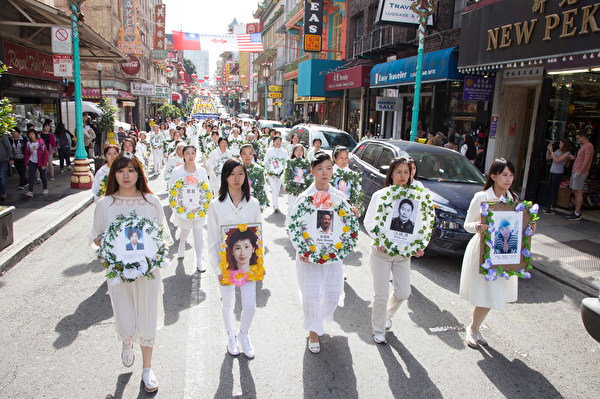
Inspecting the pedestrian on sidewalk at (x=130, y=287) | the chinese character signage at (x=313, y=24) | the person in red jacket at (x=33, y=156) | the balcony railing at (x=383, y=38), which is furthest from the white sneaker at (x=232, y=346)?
the chinese character signage at (x=313, y=24)

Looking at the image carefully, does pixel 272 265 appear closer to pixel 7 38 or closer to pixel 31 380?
pixel 31 380

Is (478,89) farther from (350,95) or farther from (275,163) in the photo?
→ (350,95)

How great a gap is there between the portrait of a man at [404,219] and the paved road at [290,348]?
1223 millimetres

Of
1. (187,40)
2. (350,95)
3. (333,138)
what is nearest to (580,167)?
(333,138)

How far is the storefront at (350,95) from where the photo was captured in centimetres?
1991

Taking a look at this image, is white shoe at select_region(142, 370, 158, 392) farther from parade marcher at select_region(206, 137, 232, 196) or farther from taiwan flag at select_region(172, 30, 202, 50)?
taiwan flag at select_region(172, 30, 202, 50)

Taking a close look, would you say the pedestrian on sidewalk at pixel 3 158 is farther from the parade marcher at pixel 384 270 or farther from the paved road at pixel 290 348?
the parade marcher at pixel 384 270

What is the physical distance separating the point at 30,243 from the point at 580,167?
11167mm

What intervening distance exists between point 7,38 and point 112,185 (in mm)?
14921

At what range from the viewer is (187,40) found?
23.7 metres

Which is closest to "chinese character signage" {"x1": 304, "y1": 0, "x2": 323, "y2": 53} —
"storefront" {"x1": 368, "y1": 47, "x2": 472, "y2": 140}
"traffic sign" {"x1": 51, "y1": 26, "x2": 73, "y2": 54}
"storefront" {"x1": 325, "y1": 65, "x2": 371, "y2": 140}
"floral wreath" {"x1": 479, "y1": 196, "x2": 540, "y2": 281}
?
"storefront" {"x1": 325, "y1": 65, "x2": 371, "y2": 140}

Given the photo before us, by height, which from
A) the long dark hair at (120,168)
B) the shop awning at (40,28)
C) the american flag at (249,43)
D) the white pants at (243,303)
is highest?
the american flag at (249,43)

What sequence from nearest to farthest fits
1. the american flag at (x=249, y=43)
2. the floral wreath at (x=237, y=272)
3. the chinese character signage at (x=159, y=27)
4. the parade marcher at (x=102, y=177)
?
the floral wreath at (x=237, y=272)
the parade marcher at (x=102, y=177)
the american flag at (x=249, y=43)
the chinese character signage at (x=159, y=27)

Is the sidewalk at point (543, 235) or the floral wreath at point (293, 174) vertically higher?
the floral wreath at point (293, 174)
